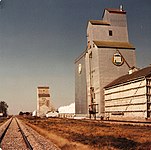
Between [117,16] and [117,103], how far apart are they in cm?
2510

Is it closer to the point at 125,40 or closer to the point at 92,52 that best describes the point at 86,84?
the point at 92,52

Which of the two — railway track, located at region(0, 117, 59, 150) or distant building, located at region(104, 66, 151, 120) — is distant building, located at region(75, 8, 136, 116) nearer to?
distant building, located at region(104, 66, 151, 120)

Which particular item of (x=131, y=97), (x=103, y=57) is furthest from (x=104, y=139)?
(x=103, y=57)

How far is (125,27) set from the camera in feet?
218

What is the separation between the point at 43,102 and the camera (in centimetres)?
12375

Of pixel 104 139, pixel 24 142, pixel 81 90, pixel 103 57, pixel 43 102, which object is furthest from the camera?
pixel 43 102

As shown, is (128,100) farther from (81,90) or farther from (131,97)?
(81,90)

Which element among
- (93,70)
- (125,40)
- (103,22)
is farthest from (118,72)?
(103,22)

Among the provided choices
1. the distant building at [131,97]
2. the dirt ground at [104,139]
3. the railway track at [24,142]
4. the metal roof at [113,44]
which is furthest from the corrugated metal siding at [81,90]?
the railway track at [24,142]

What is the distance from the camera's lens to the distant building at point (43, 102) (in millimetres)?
110688

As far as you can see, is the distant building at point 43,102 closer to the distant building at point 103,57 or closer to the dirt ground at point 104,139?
the distant building at point 103,57

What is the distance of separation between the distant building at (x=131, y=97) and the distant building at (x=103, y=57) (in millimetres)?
3396

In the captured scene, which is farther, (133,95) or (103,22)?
(103,22)

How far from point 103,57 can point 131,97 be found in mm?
15877
